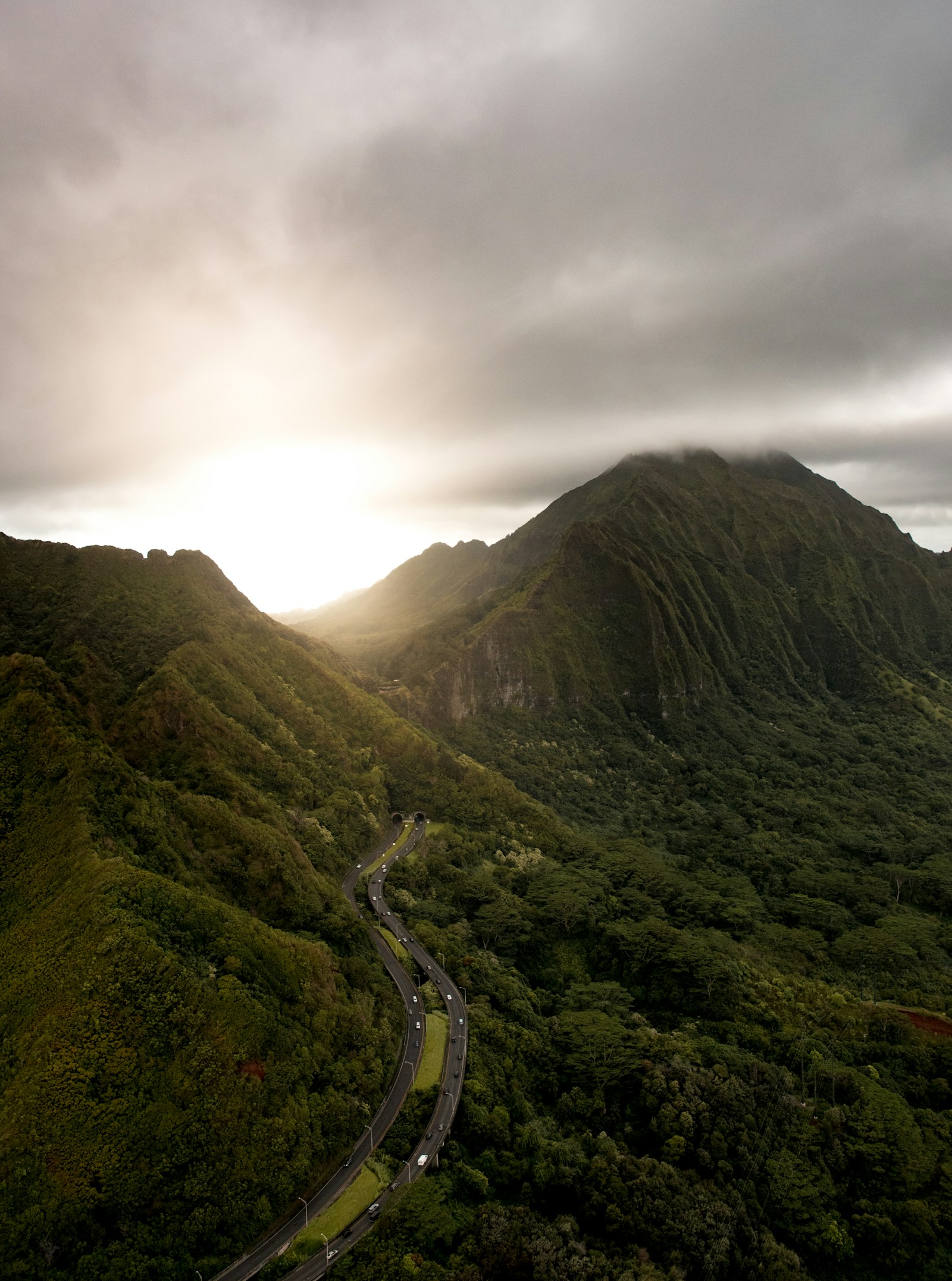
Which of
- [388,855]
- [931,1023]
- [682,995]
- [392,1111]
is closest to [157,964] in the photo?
[392,1111]

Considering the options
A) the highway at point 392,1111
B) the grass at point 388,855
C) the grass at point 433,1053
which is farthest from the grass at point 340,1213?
the grass at point 388,855

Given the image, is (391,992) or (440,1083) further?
(391,992)

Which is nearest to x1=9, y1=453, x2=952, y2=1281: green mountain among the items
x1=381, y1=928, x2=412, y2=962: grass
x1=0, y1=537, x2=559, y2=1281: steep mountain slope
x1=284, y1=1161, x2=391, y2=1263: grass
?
x1=0, y1=537, x2=559, y2=1281: steep mountain slope

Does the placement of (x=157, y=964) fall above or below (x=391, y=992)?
above

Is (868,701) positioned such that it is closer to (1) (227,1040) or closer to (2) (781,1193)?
(2) (781,1193)

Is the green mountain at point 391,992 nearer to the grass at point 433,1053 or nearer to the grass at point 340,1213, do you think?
the grass at point 340,1213

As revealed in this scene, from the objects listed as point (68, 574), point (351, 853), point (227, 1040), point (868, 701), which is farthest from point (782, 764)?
point (68, 574)

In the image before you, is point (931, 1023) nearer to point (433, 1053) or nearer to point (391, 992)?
point (433, 1053)
